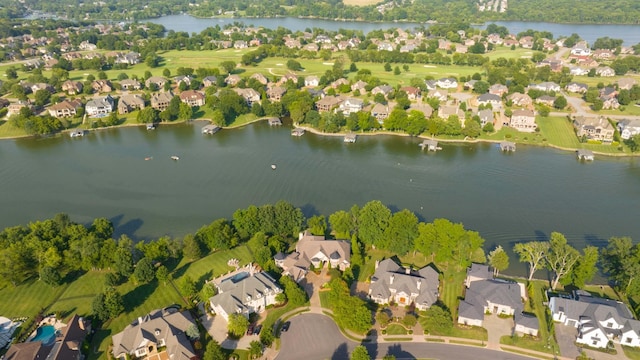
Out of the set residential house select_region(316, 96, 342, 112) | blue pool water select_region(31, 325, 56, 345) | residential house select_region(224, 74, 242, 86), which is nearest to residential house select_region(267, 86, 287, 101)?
residential house select_region(316, 96, 342, 112)

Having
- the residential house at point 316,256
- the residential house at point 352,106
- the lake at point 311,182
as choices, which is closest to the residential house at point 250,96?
the lake at point 311,182

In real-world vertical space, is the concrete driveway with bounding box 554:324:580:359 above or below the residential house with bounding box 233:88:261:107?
below

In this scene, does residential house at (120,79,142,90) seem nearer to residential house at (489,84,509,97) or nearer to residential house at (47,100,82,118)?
residential house at (47,100,82,118)

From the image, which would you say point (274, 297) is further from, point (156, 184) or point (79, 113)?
point (79, 113)

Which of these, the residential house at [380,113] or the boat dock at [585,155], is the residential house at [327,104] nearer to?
the residential house at [380,113]

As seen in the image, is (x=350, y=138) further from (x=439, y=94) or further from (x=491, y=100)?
(x=491, y=100)

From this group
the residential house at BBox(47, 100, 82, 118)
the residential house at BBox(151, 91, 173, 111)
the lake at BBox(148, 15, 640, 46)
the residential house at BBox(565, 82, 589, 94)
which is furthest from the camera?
the lake at BBox(148, 15, 640, 46)

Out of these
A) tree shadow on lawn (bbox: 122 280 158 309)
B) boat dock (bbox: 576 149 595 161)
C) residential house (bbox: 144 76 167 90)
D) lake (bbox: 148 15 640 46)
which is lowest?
tree shadow on lawn (bbox: 122 280 158 309)

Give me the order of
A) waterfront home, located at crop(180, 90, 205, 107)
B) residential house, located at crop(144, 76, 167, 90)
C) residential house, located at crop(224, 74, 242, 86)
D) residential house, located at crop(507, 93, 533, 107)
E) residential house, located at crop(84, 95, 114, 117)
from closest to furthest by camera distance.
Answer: residential house, located at crop(84, 95, 114, 117), residential house, located at crop(507, 93, 533, 107), waterfront home, located at crop(180, 90, 205, 107), residential house, located at crop(144, 76, 167, 90), residential house, located at crop(224, 74, 242, 86)
